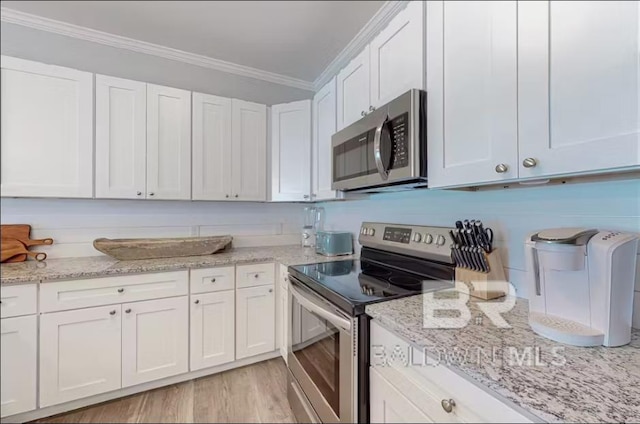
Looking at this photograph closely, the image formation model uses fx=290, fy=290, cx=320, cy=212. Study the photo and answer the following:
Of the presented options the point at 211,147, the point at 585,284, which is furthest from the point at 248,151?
the point at 585,284

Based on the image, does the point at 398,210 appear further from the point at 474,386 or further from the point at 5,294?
the point at 5,294

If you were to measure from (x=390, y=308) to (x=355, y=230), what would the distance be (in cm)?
128

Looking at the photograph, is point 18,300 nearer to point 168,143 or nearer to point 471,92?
point 168,143

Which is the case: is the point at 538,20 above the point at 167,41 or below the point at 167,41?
below

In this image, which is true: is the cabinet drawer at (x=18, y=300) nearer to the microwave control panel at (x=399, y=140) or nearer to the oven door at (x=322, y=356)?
the oven door at (x=322, y=356)

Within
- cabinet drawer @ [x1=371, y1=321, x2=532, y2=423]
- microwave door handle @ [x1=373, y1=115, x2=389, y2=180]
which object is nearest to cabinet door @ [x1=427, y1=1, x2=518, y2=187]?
microwave door handle @ [x1=373, y1=115, x2=389, y2=180]

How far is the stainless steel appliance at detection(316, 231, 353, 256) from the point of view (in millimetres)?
2178

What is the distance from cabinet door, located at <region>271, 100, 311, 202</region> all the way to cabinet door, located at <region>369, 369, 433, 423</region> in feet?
5.14

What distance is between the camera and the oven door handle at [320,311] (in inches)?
43.4

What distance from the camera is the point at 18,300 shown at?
4.98 ft

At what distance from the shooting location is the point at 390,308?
1.02 m

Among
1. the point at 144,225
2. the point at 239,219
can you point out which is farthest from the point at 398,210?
the point at 144,225

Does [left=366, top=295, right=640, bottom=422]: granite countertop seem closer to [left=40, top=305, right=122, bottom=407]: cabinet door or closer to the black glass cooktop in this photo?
the black glass cooktop

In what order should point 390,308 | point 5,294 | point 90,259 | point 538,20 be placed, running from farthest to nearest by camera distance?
point 90,259, point 5,294, point 390,308, point 538,20
